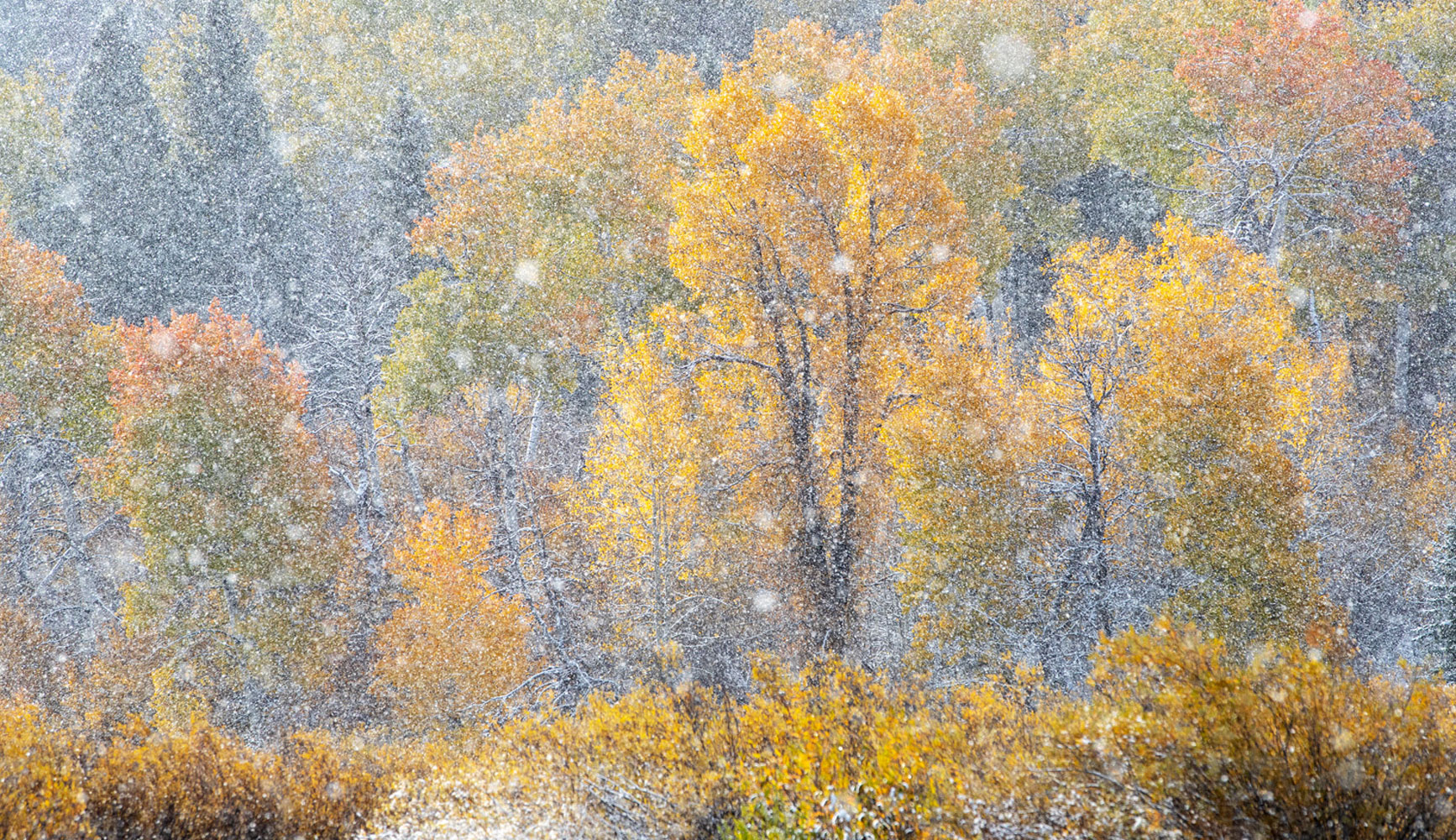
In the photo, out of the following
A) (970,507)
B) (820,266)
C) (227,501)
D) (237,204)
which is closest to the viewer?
(820,266)

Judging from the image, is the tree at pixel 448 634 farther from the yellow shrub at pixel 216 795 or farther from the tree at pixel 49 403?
the yellow shrub at pixel 216 795

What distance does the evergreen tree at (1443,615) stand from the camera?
51.0ft

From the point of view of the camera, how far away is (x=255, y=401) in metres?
20.6

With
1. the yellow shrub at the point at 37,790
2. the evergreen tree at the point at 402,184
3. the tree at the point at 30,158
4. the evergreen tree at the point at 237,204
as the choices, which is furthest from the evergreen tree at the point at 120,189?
the yellow shrub at the point at 37,790

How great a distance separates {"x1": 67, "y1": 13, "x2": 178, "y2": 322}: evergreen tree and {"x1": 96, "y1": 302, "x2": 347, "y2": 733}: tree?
10.1 meters

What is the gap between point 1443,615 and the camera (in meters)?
15.9

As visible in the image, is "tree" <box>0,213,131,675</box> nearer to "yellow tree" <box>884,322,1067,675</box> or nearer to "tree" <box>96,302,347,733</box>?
"tree" <box>96,302,347,733</box>

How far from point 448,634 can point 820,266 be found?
1225 centimetres

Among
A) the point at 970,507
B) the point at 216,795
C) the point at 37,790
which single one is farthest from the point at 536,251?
the point at 37,790

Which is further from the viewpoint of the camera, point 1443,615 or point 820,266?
point 1443,615

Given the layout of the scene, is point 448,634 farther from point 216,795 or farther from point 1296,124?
point 1296,124

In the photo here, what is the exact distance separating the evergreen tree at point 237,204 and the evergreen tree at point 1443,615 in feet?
106

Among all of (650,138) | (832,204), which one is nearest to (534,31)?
(650,138)

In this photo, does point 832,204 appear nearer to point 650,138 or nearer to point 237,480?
point 650,138
